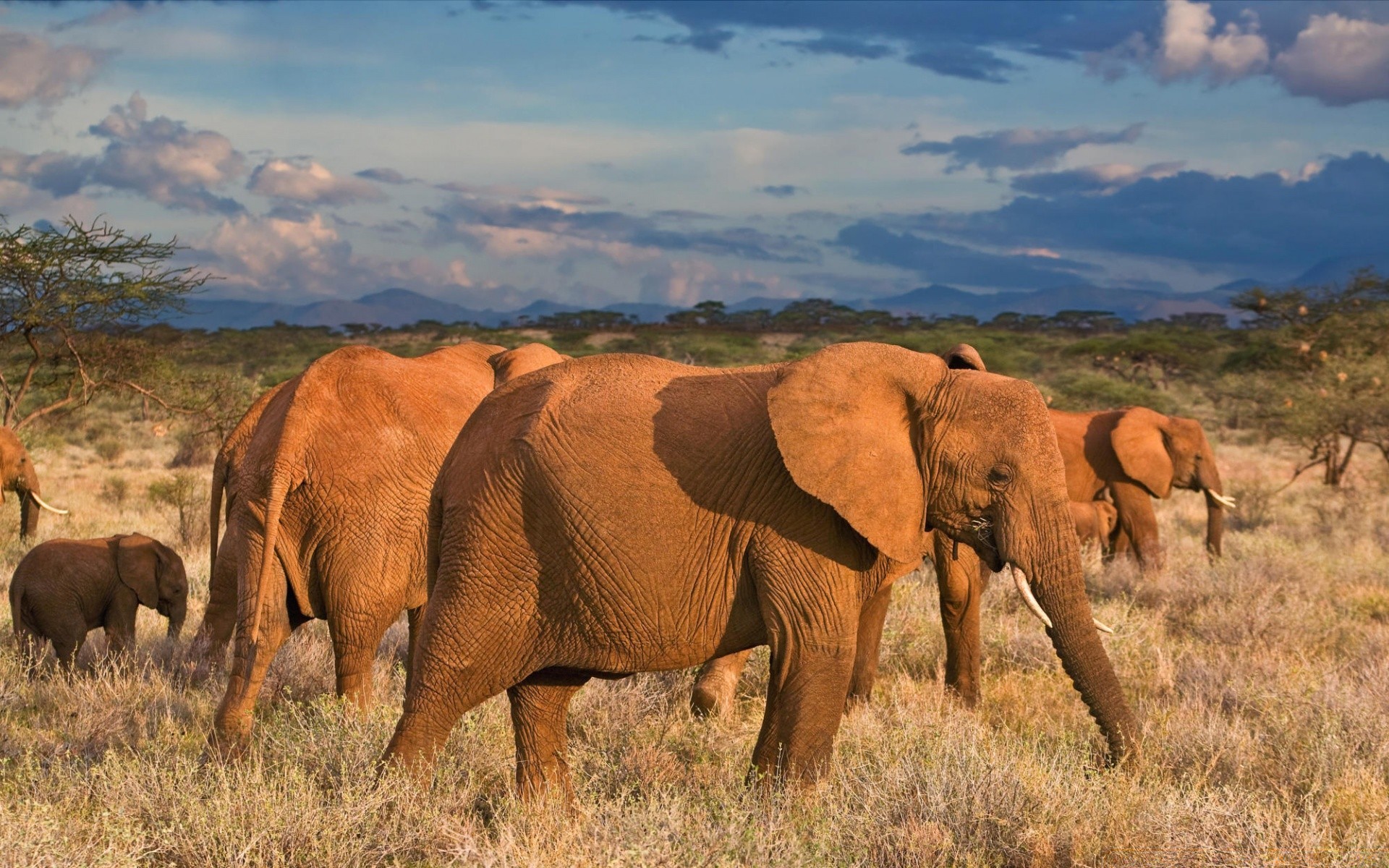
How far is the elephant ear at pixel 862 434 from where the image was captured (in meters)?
4.52

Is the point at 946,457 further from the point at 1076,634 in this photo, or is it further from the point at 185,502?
the point at 185,502

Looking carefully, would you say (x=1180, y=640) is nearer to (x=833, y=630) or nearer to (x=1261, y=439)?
(x=833, y=630)

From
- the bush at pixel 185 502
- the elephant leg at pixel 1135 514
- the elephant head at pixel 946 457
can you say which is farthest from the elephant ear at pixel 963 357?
the bush at pixel 185 502

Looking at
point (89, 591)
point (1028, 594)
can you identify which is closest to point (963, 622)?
point (1028, 594)

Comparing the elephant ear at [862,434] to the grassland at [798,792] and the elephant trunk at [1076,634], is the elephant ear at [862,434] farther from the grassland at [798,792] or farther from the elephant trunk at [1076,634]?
the grassland at [798,792]

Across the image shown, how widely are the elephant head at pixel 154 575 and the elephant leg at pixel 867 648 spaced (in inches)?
184

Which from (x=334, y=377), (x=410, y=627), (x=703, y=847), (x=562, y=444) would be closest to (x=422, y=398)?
(x=334, y=377)

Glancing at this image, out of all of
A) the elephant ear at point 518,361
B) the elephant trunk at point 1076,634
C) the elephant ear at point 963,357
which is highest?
the elephant ear at point 963,357

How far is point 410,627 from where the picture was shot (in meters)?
6.72

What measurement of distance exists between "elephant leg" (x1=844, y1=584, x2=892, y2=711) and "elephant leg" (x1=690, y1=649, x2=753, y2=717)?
23.9 inches

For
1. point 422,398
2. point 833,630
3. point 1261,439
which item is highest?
point 422,398

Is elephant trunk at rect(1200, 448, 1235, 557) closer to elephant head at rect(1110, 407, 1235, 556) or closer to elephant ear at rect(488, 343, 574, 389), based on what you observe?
elephant head at rect(1110, 407, 1235, 556)

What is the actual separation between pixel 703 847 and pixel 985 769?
1242 millimetres

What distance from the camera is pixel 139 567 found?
332 inches
